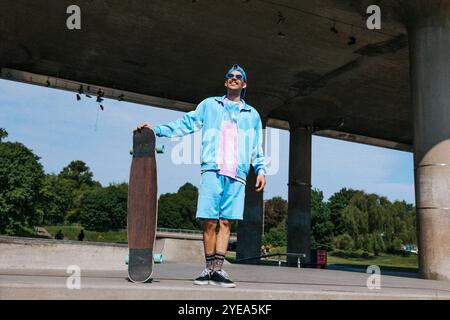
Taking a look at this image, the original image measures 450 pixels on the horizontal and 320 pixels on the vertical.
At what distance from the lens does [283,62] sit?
18531 mm

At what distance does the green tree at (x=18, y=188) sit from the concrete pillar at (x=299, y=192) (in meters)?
35.2

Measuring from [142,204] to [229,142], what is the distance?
997 millimetres

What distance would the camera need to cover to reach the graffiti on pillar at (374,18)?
13348mm

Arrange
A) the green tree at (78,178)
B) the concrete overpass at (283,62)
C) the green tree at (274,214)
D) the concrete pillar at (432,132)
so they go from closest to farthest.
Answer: the concrete pillar at (432,132) → the concrete overpass at (283,62) → the green tree at (274,214) → the green tree at (78,178)

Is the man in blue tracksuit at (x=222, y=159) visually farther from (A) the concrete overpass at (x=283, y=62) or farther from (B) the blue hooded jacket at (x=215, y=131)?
(A) the concrete overpass at (x=283, y=62)

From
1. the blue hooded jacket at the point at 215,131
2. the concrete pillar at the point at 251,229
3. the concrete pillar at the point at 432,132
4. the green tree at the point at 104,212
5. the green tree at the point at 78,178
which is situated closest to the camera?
the blue hooded jacket at the point at 215,131

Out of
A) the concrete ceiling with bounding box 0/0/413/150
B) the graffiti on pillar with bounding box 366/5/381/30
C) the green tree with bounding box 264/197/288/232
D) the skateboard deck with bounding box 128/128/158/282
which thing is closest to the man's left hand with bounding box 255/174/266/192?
the skateboard deck with bounding box 128/128/158/282

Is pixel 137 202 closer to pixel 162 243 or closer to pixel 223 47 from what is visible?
pixel 162 243

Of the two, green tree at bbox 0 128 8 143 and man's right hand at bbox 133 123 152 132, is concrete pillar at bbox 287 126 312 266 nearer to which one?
man's right hand at bbox 133 123 152 132

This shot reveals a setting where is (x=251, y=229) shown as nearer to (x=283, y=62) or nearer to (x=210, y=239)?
(x=283, y=62)

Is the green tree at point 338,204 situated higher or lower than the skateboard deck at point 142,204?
higher

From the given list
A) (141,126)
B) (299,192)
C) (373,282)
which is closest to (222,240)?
(141,126)

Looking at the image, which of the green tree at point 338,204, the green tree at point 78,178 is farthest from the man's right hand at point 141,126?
the green tree at point 78,178
